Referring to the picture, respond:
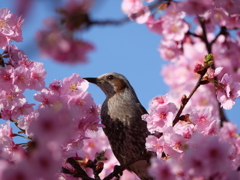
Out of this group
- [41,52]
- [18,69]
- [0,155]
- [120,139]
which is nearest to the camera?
[41,52]

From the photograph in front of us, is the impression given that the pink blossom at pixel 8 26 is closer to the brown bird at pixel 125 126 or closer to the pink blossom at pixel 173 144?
the pink blossom at pixel 173 144

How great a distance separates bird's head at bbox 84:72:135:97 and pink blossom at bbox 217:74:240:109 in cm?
173

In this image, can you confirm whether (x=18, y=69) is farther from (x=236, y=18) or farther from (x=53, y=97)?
(x=236, y=18)

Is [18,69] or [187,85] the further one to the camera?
[187,85]

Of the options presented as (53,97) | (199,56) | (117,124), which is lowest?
(53,97)

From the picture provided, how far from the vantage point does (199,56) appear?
580cm

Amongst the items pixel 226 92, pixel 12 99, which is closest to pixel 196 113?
pixel 226 92

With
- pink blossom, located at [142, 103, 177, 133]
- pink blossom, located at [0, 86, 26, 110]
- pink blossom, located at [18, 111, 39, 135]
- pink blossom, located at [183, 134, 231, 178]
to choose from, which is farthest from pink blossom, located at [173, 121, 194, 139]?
pink blossom, located at [0, 86, 26, 110]

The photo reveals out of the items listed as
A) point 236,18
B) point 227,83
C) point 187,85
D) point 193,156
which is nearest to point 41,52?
point 193,156

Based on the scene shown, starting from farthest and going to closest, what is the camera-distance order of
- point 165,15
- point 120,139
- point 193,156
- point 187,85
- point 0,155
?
point 187,85 → point 165,15 → point 120,139 → point 0,155 → point 193,156

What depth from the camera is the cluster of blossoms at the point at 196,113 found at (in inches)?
73.2

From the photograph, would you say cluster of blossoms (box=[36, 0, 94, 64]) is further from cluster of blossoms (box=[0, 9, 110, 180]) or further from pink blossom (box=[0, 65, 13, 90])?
pink blossom (box=[0, 65, 13, 90])

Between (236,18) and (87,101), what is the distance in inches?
99.9

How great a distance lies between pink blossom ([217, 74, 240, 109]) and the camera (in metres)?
2.74
